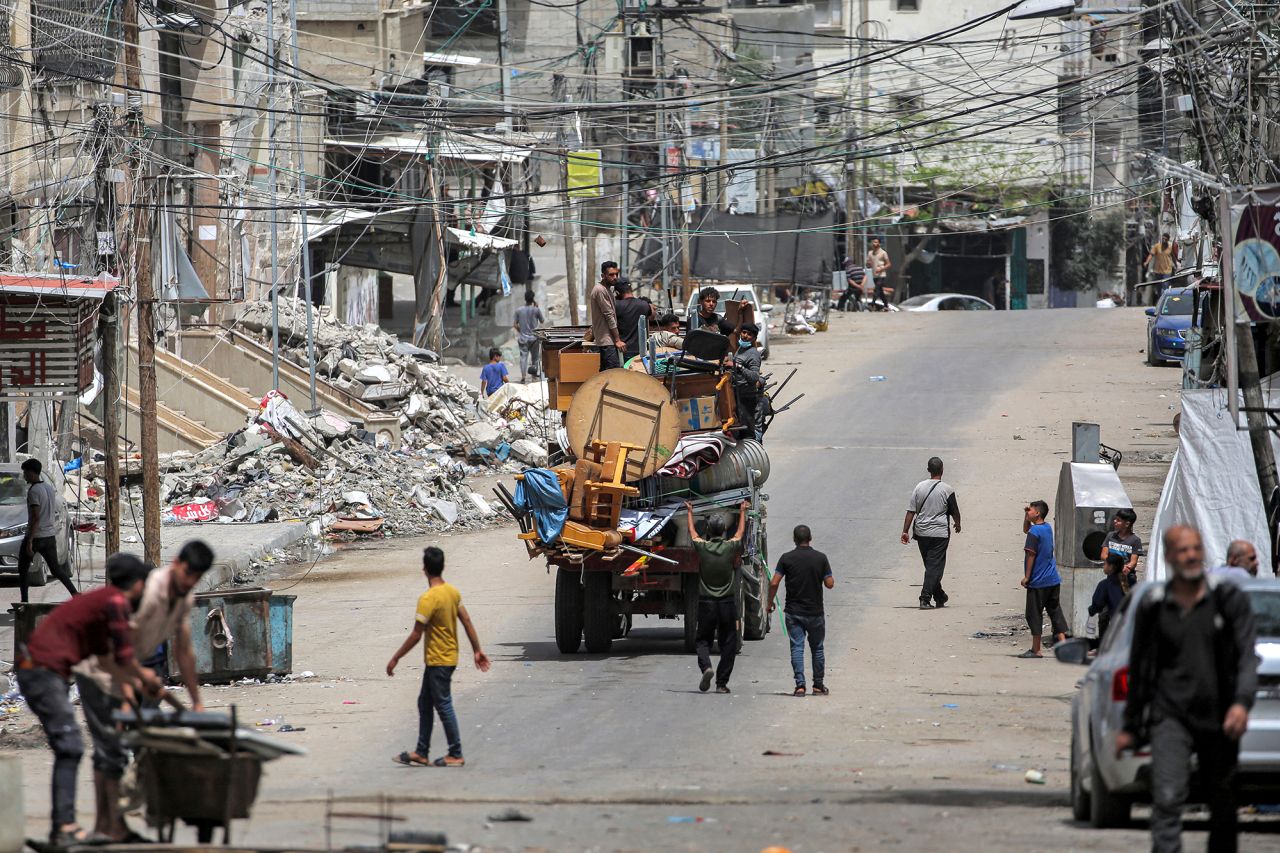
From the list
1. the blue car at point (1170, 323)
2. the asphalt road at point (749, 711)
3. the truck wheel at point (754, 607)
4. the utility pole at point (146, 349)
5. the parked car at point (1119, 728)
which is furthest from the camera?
the blue car at point (1170, 323)

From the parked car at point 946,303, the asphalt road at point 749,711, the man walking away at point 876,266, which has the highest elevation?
the man walking away at point 876,266

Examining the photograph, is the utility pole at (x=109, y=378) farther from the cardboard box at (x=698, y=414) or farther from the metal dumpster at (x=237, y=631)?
the cardboard box at (x=698, y=414)

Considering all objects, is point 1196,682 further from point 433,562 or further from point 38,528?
point 38,528

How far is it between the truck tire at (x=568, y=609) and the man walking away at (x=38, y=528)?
238 inches

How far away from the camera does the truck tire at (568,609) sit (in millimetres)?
16391

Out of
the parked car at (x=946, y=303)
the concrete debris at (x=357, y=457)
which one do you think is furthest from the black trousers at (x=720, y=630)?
the parked car at (x=946, y=303)

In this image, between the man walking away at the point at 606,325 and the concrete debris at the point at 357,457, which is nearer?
the man walking away at the point at 606,325

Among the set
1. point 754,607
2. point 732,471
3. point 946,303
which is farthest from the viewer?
point 946,303

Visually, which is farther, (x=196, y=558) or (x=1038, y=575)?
(x=1038, y=575)

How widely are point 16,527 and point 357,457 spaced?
8.75 m

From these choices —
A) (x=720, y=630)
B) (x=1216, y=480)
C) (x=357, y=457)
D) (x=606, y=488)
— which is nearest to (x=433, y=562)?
(x=720, y=630)

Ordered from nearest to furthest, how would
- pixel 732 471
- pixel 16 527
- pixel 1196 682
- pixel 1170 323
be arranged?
pixel 1196 682, pixel 732 471, pixel 16 527, pixel 1170 323

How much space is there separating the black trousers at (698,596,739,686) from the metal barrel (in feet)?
6.48

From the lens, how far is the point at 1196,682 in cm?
739
